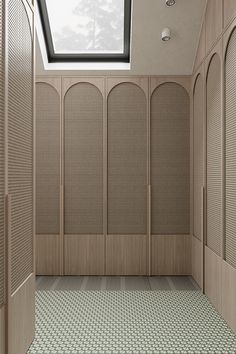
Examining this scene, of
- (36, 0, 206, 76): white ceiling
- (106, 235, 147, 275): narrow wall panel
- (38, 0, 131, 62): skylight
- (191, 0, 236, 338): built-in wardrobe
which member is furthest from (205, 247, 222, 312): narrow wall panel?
(38, 0, 131, 62): skylight

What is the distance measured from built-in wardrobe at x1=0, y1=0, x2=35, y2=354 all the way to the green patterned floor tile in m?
0.39

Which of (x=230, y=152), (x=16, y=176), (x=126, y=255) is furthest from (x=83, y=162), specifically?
(x=16, y=176)

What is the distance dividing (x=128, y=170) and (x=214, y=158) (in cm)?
162

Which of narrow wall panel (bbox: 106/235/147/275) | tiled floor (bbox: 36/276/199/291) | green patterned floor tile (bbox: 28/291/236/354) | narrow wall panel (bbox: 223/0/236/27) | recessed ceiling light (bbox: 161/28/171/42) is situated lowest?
tiled floor (bbox: 36/276/199/291)

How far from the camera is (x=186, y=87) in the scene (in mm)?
5852

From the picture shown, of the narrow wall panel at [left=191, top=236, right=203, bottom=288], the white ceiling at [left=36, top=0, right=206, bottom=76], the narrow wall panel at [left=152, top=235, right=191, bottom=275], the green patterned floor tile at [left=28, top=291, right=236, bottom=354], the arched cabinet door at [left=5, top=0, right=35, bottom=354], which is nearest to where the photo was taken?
the arched cabinet door at [left=5, top=0, right=35, bottom=354]

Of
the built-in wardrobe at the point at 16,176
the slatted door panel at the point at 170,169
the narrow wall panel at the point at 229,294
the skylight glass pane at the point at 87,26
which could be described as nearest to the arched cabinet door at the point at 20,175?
the built-in wardrobe at the point at 16,176

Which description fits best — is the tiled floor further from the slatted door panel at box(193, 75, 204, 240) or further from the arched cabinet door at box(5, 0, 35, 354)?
the arched cabinet door at box(5, 0, 35, 354)

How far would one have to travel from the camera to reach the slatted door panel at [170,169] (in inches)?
230

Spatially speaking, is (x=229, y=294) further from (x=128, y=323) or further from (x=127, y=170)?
(x=127, y=170)

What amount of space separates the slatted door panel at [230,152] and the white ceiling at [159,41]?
1260mm

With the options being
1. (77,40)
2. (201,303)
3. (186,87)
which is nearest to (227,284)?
(201,303)

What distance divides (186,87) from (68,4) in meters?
1.74

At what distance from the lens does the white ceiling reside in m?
4.90
